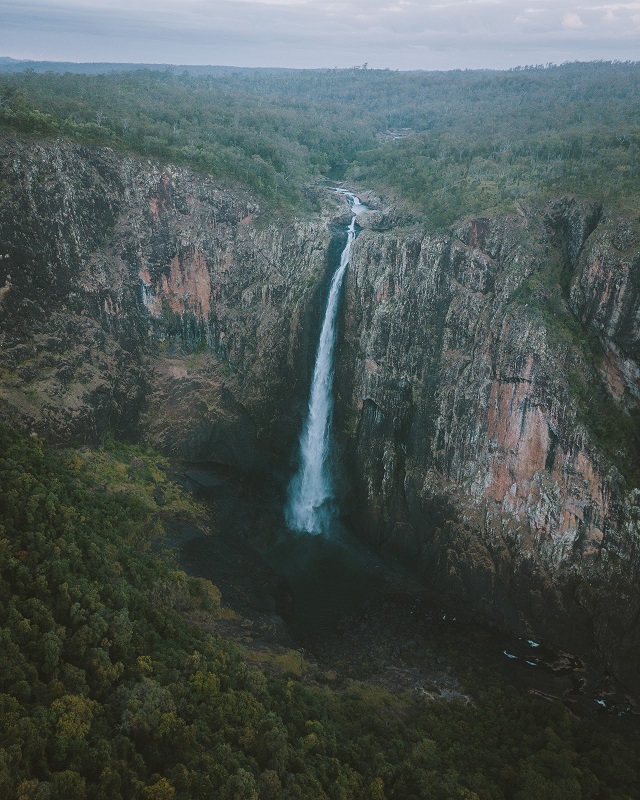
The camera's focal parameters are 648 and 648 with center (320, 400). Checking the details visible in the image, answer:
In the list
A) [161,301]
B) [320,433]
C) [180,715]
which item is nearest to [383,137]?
[161,301]

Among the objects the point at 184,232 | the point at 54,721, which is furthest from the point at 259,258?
the point at 54,721

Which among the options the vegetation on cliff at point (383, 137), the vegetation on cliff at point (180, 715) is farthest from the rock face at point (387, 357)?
the vegetation on cliff at point (180, 715)

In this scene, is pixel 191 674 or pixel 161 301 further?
pixel 161 301

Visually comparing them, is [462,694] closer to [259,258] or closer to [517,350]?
[517,350]

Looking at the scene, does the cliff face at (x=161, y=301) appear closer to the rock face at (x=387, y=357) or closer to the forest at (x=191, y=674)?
the rock face at (x=387, y=357)

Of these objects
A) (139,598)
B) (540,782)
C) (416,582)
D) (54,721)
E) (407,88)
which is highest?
→ (407,88)

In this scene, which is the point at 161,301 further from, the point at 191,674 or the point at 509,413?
the point at 191,674
